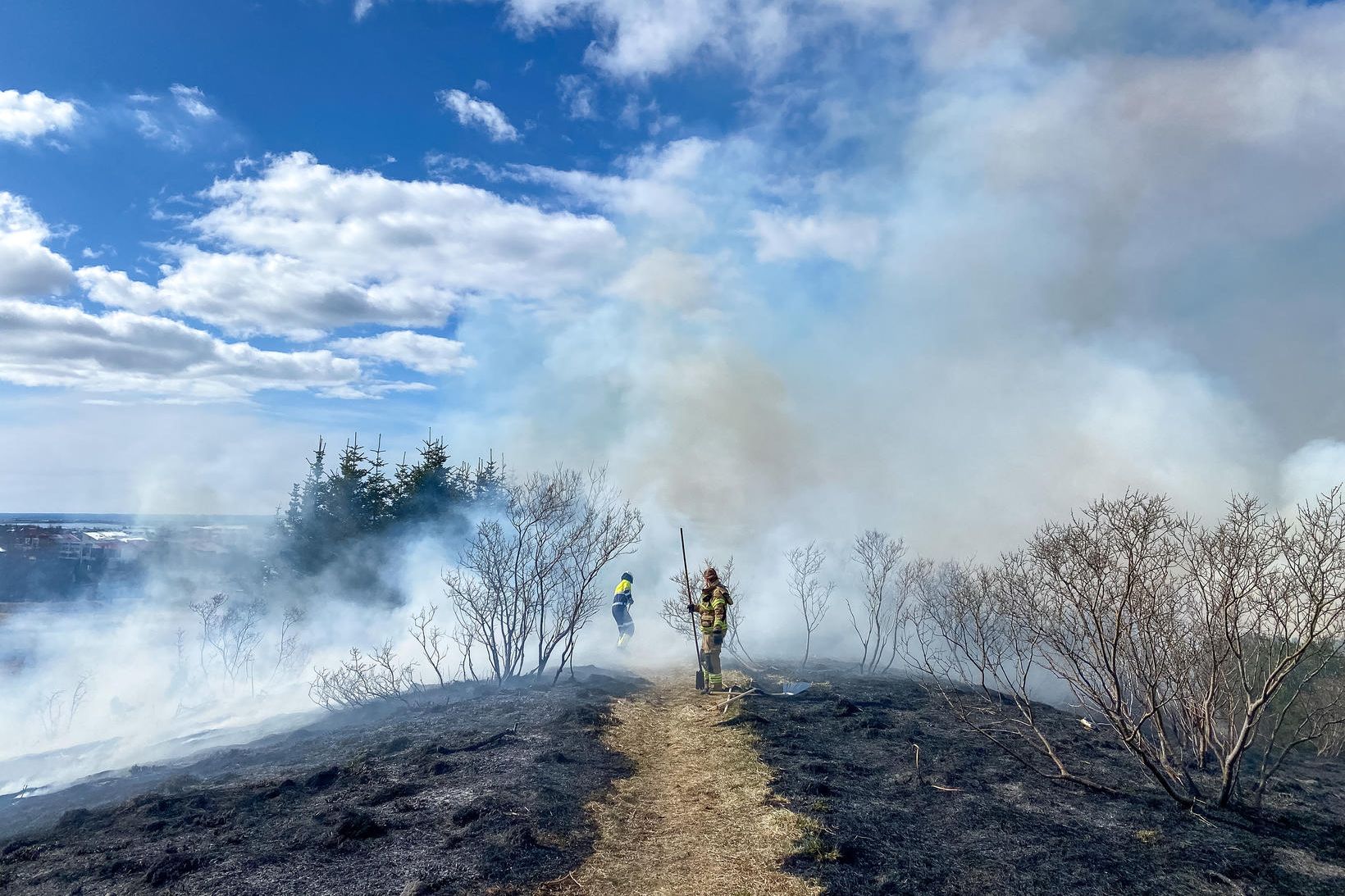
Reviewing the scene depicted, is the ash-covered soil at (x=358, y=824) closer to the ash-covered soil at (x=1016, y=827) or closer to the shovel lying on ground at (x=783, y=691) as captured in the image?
the ash-covered soil at (x=1016, y=827)

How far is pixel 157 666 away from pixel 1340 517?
34155 millimetres

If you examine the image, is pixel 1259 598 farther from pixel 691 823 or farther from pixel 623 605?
A: pixel 623 605

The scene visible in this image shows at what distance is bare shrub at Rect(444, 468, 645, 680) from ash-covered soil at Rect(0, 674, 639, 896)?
16.0ft

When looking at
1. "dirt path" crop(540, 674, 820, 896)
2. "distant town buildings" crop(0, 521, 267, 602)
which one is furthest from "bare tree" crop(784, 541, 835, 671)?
"distant town buildings" crop(0, 521, 267, 602)

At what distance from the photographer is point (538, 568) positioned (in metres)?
18.1

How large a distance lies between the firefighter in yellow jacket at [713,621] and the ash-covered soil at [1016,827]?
123 inches

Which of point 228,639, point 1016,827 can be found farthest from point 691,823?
point 228,639

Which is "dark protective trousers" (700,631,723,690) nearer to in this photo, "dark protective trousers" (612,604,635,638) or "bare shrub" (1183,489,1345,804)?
"dark protective trousers" (612,604,635,638)

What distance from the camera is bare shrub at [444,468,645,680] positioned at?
18078 millimetres

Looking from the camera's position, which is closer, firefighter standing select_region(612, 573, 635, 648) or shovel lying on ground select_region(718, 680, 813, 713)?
shovel lying on ground select_region(718, 680, 813, 713)

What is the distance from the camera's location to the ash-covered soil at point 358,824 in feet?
23.2

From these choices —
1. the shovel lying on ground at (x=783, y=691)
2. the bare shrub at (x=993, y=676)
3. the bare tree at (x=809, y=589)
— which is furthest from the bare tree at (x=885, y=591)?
the shovel lying on ground at (x=783, y=691)

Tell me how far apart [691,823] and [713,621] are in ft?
21.5

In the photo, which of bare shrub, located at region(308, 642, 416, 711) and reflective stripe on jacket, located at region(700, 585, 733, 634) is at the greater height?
reflective stripe on jacket, located at region(700, 585, 733, 634)
